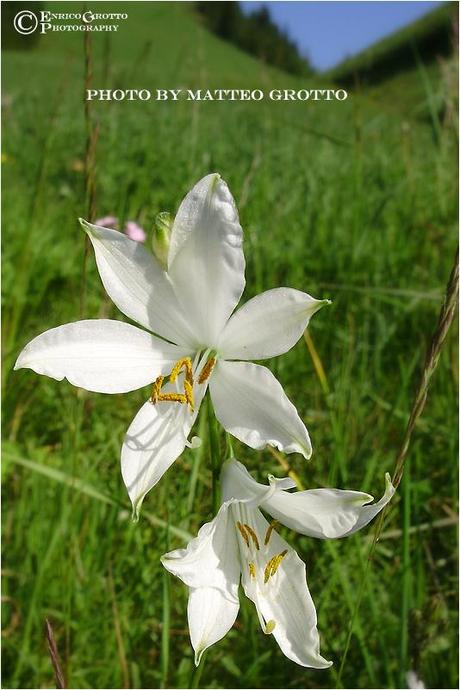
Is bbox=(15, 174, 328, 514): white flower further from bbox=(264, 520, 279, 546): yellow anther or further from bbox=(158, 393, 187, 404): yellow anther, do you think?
bbox=(264, 520, 279, 546): yellow anther

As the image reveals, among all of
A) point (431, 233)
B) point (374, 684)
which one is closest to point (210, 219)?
point (374, 684)

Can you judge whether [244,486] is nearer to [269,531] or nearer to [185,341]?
[269,531]

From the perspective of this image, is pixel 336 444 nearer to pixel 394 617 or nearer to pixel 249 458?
pixel 249 458

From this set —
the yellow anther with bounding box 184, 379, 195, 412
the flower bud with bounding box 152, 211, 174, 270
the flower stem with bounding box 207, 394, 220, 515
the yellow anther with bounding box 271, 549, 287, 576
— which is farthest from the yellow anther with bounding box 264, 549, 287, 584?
the flower bud with bounding box 152, 211, 174, 270

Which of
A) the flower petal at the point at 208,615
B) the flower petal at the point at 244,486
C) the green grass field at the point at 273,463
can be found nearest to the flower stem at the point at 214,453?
the flower petal at the point at 244,486

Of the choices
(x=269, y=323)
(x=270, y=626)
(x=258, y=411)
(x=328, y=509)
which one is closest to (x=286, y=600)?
(x=270, y=626)
